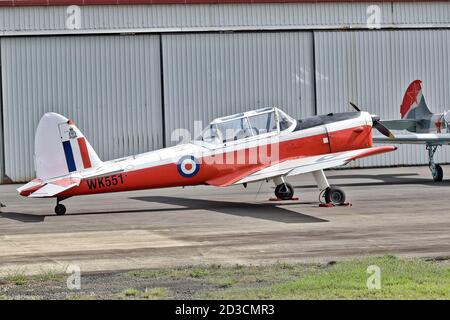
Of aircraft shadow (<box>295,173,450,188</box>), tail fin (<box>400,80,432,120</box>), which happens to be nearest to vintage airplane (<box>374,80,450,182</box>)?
tail fin (<box>400,80,432,120</box>)

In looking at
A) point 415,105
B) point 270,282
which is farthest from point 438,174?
point 270,282

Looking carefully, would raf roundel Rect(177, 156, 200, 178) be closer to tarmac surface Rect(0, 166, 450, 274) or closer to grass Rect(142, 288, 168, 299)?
tarmac surface Rect(0, 166, 450, 274)

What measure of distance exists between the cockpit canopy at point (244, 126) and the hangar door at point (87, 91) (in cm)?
1461

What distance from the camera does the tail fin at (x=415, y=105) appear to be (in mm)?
30953

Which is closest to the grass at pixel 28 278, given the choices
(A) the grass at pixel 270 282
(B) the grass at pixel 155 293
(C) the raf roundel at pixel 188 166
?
(A) the grass at pixel 270 282

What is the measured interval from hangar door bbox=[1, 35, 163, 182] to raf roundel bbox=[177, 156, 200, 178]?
1501cm

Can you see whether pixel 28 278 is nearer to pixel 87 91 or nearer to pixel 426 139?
pixel 426 139

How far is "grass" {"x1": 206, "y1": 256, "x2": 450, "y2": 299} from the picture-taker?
9.96 metres

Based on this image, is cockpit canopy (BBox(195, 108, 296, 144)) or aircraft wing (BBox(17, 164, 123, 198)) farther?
cockpit canopy (BBox(195, 108, 296, 144))

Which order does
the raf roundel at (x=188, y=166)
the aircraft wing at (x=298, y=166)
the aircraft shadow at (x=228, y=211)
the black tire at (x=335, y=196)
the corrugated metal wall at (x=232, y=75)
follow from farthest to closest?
the corrugated metal wall at (x=232, y=75) → the black tire at (x=335, y=196) → the aircraft wing at (x=298, y=166) → the raf roundel at (x=188, y=166) → the aircraft shadow at (x=228, y=211)

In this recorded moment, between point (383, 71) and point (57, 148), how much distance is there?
20599mm

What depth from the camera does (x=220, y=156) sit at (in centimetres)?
2070

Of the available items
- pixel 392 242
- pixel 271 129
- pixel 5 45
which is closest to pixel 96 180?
pixel 271 129

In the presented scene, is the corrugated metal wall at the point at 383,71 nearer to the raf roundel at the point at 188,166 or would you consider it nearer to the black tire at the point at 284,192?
the black tire at the point at 284,192
